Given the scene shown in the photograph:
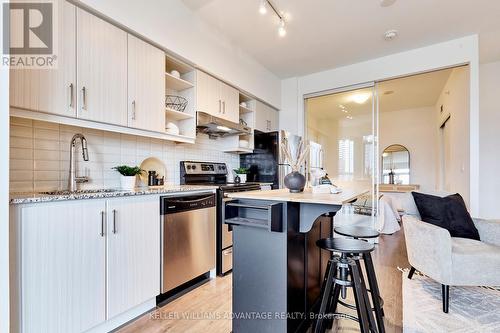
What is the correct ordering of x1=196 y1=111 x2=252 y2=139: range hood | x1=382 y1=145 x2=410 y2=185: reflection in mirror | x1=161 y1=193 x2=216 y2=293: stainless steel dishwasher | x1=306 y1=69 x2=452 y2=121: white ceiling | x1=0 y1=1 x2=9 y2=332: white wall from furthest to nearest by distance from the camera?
1. x1=382 y1=145 x2=410 y2=185: reflection in mirror
2. x1=306 y1=69 x2=452 y2=121: white ceiling
3. x1=196 y1=111 x2=252 y2=139: range hood
4. x1=161 y1=193 x2=216 y2=293: stainless steel dishwasher
5. x1=0 y1=1 x2=9 y2=332: white wall

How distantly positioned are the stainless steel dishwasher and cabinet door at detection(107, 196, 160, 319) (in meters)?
0.08

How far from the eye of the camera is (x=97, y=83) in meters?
1.81

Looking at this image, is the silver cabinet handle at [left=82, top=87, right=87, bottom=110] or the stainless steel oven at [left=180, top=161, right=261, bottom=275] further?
the stainless steel oven at [left=180, top=161, right=261, bottom=275]

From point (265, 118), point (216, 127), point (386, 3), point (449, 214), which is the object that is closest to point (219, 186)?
point (216, 127)

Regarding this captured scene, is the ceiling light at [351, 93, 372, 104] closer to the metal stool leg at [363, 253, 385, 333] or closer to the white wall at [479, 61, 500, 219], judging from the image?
the white wall at [479, 61, 500, 219]

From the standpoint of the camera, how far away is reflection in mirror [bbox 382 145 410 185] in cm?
636

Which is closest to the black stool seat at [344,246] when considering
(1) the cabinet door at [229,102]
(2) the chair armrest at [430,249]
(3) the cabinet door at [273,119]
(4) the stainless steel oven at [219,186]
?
(2) the chair armrest at [430,249]

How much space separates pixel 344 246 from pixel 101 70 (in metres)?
2.16

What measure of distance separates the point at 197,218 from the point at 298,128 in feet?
8.81

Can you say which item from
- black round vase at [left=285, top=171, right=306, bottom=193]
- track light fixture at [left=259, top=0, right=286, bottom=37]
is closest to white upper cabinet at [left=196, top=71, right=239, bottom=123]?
track light fixture at [left=259, top=0, right=286, bottom=37]

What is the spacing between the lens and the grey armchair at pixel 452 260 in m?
1.86

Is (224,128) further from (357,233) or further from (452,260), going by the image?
(452,260)

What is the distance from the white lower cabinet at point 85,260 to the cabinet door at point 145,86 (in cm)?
73

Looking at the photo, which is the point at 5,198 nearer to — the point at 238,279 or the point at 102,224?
the point at 102,224
